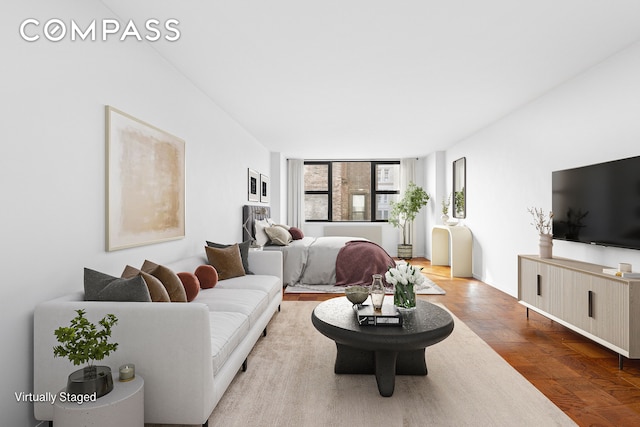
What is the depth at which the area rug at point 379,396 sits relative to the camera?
201 centimetres

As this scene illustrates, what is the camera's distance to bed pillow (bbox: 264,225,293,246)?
226 inches

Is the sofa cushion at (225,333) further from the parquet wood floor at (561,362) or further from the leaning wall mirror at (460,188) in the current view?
the leaning wall mirror at (460,188)

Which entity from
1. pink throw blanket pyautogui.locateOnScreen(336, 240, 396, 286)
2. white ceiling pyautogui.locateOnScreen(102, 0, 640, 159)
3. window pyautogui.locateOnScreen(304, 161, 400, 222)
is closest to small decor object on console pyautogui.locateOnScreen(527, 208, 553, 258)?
white ceiling pyautogui.locateOnScreen(102, 0, 640, 159)

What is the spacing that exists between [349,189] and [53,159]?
783 centimetres

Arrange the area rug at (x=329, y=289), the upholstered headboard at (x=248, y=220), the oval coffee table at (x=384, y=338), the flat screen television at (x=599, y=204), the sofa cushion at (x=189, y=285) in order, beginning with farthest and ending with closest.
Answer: the upholstered headboard at (x=248, y=220)
the area rug at (x=329, y=289)
the flat screen television at (x=599, y=204)
the sofa cushion at (x=189, y=285)
the oval coffee table at (x=384, y=338)

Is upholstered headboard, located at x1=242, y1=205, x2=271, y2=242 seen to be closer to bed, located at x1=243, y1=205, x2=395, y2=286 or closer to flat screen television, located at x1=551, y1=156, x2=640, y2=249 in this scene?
bed, located at x1=243, y1=205, x2=395, y2=286

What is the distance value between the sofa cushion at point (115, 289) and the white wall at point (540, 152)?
11.9ft

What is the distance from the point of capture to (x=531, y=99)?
173 inches

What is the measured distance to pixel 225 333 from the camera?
2162 mm

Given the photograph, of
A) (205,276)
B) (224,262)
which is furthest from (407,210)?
(205,276)

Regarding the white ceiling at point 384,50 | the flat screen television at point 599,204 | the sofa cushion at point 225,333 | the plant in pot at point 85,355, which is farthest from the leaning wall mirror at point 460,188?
the plant in pot at point 85,355

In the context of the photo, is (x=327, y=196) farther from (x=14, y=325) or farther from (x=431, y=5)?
(x=14, y=325)

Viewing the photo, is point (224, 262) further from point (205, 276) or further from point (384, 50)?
point (384, 50)

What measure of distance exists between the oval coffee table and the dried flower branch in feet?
6.63
